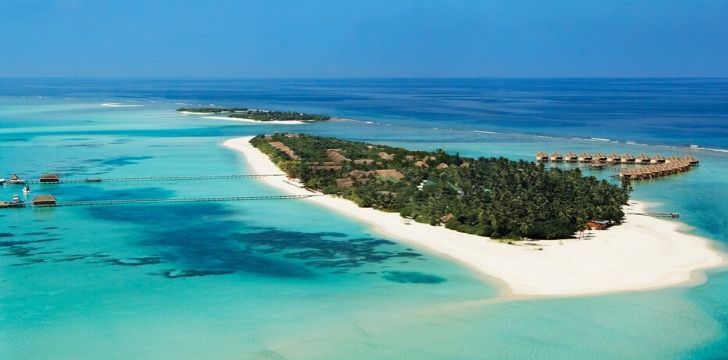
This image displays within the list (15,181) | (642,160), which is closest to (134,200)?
(15,181)

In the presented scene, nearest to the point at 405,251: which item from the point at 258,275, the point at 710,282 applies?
the point at 258,275

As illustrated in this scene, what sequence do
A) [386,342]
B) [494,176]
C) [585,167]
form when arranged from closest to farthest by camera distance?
[386,342]
[494,176]
[585,167]

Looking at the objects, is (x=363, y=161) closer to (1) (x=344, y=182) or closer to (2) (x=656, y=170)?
(1) (x=344, y=182)

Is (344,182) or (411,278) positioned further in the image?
(344,182)

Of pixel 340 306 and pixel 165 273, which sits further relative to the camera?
pixel 165 273

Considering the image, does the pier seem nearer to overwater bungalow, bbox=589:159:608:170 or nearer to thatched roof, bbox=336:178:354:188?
overwater bungalow, bbox=589:159:608:170

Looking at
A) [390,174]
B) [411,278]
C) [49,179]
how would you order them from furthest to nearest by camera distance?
[49,179]
[390,174]
[411,278]

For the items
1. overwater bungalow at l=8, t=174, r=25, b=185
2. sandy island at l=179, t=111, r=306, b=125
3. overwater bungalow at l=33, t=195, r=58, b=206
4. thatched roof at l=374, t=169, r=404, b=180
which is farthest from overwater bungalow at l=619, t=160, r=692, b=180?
sandy island at l=179, t=111, r=306, b=125

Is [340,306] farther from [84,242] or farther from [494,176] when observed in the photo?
[494,176]
